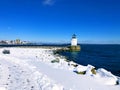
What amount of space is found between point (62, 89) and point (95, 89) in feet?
7.04

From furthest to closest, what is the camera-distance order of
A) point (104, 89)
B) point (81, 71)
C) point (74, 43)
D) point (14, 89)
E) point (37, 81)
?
point (74, 43)
point (81, 71)
point (37, 81)
point (104, 89)
point (14, 89)

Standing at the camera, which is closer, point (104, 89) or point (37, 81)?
point (104, 89)

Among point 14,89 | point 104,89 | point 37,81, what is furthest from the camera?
point 37,81

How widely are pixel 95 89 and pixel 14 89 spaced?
4973 mm

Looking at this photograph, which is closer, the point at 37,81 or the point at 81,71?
the point at 37,81

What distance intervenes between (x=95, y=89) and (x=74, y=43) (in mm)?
75052

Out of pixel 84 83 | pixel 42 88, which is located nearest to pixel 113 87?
pixel 84 83

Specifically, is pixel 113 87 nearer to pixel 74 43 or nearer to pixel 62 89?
pixel 62 89

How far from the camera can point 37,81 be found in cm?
1396

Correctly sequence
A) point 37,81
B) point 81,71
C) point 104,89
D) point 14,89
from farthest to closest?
point 81,71, point 37,81, point 104,89, point 14,89

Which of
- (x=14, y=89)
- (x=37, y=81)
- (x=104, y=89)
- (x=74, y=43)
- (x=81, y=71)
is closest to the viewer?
(x=14, y=89)

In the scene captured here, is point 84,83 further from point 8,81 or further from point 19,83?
point 8,81

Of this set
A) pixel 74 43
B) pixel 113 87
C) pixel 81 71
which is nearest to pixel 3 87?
pixel 113 87

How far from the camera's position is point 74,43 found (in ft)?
287
